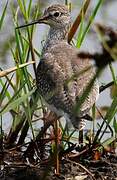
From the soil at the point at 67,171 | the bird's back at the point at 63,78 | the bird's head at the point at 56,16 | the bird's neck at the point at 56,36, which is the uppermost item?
the bird's head at the point at 56,16

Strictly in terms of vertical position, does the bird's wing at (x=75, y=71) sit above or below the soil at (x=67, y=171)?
above

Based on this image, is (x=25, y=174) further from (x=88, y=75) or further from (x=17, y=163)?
(x=88, y=75)

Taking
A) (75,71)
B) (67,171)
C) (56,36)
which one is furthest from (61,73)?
(56,36)

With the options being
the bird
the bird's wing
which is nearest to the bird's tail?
the bird

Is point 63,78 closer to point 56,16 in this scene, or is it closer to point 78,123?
point 78,123

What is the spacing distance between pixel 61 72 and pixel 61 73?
2 centimetres

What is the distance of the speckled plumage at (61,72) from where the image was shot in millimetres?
3223

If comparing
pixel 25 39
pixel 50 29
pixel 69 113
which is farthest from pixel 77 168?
pixel 50 29

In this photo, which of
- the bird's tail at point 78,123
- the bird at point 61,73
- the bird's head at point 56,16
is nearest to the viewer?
the bird's tail at point 78,123

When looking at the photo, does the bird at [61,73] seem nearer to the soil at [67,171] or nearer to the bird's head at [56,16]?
the bird's head at [56,16]

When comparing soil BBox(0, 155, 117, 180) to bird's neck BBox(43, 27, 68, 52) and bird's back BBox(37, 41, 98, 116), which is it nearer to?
bird's back BBox(37, 41, 98, 116)

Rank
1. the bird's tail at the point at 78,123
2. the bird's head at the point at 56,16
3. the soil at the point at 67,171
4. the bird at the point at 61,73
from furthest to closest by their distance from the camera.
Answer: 1. the bird's head at the point at 56,16
2. the soil at the point at 67,171
3. the bird at the point at 61,73
4. the bird's tail at the point at 78,123

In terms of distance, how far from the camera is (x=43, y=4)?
5195mm

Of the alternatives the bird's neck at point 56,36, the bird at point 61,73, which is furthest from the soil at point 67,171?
the bird's neck at point 56,36
